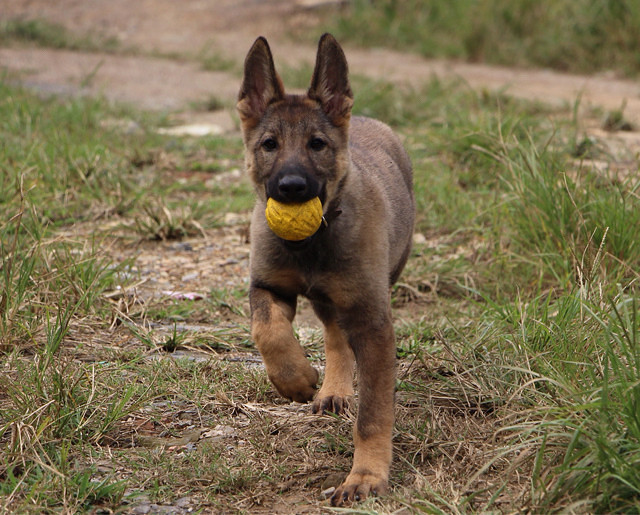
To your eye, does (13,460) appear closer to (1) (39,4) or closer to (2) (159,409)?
(2) (159,409)

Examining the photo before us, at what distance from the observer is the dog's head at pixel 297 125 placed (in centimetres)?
368

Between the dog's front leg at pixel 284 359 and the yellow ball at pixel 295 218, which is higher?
the yellow ball at pixel 295 218

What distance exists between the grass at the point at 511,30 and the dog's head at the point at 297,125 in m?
8.24

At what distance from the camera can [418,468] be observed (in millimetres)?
3441

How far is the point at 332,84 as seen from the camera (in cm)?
403

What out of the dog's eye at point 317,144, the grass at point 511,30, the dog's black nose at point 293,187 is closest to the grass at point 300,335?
the dog's black nose at point 293,187

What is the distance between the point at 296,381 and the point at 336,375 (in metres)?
0.73

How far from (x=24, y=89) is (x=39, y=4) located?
7.60 m

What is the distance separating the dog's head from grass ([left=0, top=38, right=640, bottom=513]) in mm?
990

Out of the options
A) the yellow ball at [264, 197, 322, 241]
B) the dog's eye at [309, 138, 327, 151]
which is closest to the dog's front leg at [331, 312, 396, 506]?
the yellow ball at [264, 197, 322, 241]

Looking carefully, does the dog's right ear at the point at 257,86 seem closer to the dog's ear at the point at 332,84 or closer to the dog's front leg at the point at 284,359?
Answer: the dog's ear at the point at 332,84

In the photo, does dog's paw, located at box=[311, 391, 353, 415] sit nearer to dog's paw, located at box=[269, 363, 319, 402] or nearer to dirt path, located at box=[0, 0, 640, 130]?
dog's paw, located at box=[269, 363, 319, 402]

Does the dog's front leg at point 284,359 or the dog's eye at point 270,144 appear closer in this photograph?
the dog's front leg at point 284,359

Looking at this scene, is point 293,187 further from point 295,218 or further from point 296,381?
point 296,381
